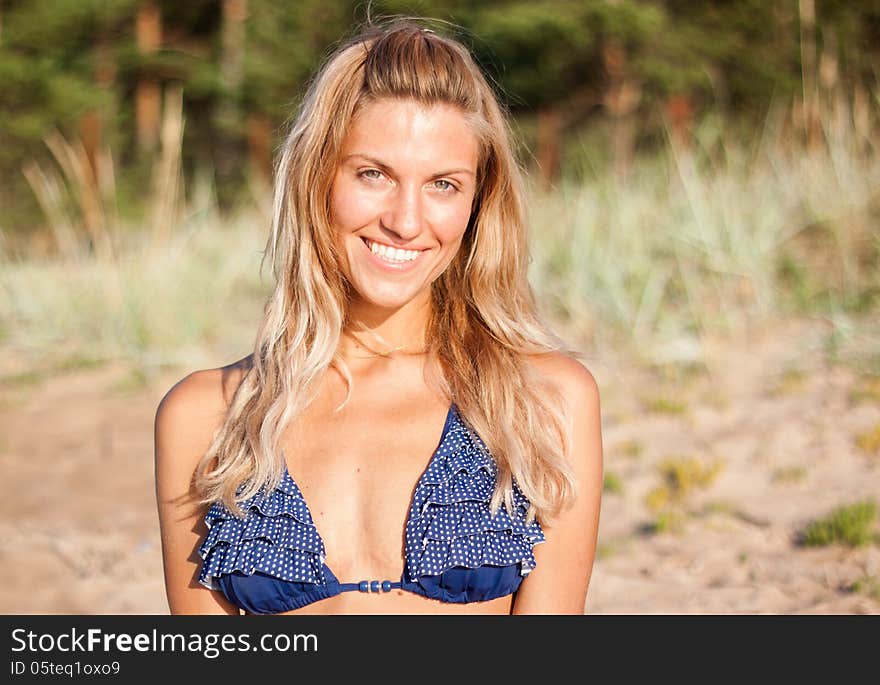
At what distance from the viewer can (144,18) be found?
640 inches

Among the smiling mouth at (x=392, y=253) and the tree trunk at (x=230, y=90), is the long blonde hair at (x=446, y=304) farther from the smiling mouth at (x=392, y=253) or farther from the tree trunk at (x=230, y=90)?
the tree trunk at (x=230, y=90)

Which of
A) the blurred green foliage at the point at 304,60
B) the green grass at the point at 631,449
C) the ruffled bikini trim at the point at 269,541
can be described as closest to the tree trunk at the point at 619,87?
the blurred green foliage at the point at 304,60

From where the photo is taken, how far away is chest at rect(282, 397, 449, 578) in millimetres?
1905

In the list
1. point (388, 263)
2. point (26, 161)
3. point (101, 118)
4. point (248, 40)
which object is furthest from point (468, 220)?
point (248, 40)

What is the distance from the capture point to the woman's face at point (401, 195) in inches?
74.7

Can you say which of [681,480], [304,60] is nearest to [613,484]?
[681,480]

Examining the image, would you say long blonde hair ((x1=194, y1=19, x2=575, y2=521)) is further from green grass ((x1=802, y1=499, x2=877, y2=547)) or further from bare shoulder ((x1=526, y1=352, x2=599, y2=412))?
green grass ((x1=802, y1=499, x2=877, y2=547))

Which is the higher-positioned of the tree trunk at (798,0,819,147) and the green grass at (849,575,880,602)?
the tree trunk at (798,0,819,147)

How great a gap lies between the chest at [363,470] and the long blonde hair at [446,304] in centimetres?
7

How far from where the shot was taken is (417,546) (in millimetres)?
1876

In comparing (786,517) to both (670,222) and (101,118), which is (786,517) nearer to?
(670,222)

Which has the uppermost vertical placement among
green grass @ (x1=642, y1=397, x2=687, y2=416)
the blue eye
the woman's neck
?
green grass @ (x1=642, y1=397, x2=687, y2=416)

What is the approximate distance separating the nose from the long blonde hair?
5.4 inches

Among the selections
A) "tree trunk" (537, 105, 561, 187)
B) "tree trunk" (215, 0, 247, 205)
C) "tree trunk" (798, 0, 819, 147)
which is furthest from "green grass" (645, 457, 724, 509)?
"tree trunk" (215, 0, 247, 205)
